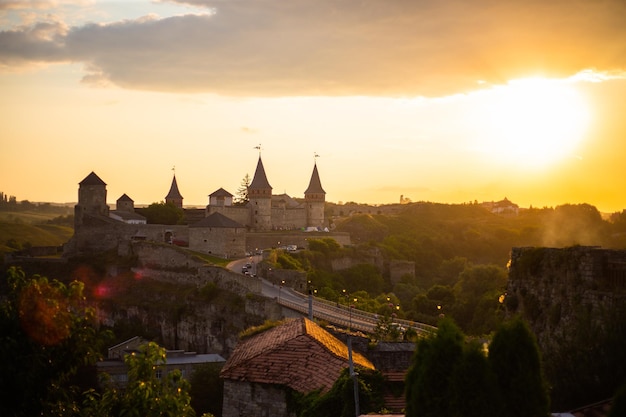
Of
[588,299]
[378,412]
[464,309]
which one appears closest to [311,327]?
[378,412]

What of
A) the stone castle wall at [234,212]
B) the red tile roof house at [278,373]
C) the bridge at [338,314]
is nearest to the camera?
the red tile roof house at [278,373]

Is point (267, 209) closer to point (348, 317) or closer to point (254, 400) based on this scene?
point (348, 317)

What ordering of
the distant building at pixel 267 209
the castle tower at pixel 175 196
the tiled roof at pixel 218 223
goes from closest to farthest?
the tiled roof at pixel 218 223 < the distant building at pixel 267 209 < the castle tower at pixel 175 196

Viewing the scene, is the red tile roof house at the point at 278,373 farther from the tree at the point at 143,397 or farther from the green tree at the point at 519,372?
the green tree at the point at 519,372

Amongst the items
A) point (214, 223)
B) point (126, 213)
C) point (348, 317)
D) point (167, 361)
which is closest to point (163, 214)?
point (126, 213)

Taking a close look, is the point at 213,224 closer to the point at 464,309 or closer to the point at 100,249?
the point at 100,249

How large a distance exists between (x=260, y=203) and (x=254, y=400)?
2557 inches

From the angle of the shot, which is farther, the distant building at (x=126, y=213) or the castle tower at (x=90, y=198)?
the distant building at (x=126, y=213)

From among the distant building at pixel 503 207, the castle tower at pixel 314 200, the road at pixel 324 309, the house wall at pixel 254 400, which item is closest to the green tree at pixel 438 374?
the house wall at pixel 254 400

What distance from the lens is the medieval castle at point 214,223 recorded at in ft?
247

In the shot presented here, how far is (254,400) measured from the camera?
2298 centimetres

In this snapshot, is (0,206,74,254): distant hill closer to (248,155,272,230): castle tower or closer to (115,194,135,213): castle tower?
(115,194,135,213): castle tower

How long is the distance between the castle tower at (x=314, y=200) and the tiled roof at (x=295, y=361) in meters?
67.3

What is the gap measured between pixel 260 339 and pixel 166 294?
42911 mm
